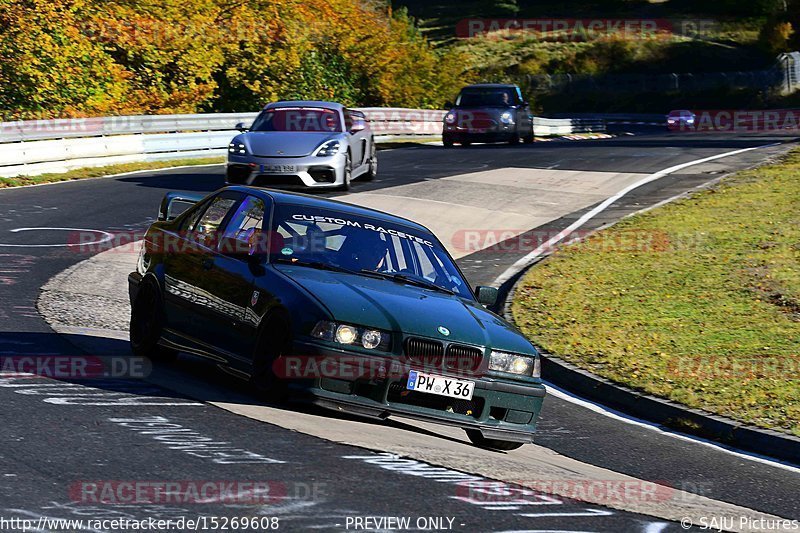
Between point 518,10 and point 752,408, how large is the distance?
9809 cm

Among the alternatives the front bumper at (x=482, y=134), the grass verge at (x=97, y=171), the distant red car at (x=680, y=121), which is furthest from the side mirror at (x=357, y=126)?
the distant red car at (x=680, y=121)

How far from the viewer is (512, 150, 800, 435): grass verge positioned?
35.7 feet

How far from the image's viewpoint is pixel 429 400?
771 cm

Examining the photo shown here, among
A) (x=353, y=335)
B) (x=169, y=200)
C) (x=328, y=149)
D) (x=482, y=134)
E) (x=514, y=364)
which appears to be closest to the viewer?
(x=353, y=335)

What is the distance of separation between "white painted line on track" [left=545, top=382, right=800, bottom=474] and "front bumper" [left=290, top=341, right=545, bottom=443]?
191 centimetres

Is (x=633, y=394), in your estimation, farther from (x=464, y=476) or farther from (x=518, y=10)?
(x=518, y=10)

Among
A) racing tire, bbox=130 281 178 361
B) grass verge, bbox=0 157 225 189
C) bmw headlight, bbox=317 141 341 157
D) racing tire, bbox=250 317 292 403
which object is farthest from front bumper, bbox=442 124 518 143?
racing tire, bbox=250 317 292 403

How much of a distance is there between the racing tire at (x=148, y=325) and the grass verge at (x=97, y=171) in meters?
13.6

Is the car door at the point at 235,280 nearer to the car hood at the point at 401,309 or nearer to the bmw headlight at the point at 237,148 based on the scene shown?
the car hood at the point at 401,309

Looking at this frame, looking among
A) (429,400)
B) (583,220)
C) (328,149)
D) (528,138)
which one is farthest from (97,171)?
(429,400)

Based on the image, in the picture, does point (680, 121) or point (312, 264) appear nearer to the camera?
point (312, 264)

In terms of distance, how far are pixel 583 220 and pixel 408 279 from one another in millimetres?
12840

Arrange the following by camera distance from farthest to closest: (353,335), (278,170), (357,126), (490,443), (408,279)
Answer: (357,126), (278,170), (408,279), (490,443), (353,335)

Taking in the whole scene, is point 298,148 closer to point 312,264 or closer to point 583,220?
point 583,220
